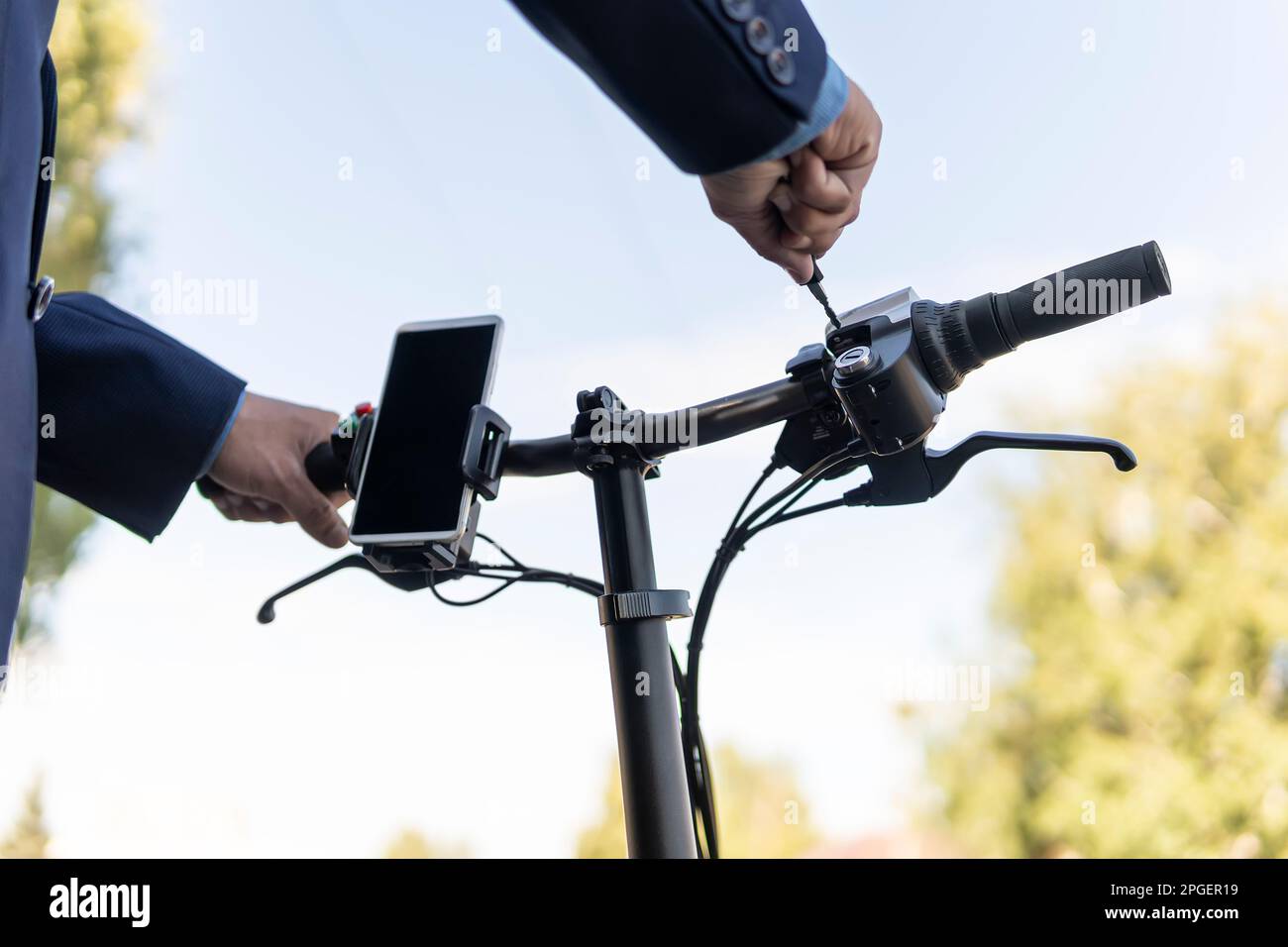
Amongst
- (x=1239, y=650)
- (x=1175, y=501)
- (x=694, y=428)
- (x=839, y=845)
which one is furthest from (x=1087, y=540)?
(x=694, y=428)

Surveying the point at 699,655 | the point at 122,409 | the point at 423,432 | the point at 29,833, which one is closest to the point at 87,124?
the point at 29,833

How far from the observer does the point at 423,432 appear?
0.93 meters

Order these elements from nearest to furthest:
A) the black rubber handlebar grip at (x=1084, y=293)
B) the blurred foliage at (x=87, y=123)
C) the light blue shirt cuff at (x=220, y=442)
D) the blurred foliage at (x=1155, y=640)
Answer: the black rubber handlebar grip at (x=1084, y=293)
the light blue shirt cuff at (x=220, y=442)
the blurred foliage at (x=87, y=123)
the blurred foliage at (x=1155, y=640)

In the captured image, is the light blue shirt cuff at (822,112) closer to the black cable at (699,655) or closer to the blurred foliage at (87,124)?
the black cable at (699,655)

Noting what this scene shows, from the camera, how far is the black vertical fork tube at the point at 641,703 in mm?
780

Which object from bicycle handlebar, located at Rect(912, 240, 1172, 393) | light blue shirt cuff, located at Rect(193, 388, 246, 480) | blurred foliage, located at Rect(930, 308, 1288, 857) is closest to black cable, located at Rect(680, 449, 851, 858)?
bicycle handlebar, located at Rect(912, 240, 1172, 393)

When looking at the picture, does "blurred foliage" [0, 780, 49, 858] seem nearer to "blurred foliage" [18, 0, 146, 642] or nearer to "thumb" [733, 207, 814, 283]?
"blurred foliage" [18, 0, 146, 642]

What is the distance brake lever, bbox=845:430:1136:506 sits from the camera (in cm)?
79

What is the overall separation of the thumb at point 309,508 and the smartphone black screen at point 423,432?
0.44ft

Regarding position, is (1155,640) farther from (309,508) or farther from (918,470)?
(309,508)

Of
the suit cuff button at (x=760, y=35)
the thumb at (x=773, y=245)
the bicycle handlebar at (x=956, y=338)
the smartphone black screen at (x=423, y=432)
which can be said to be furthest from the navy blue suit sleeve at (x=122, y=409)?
the suit cuff button at (x=760, y=35)

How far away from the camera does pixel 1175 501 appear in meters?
10.0
